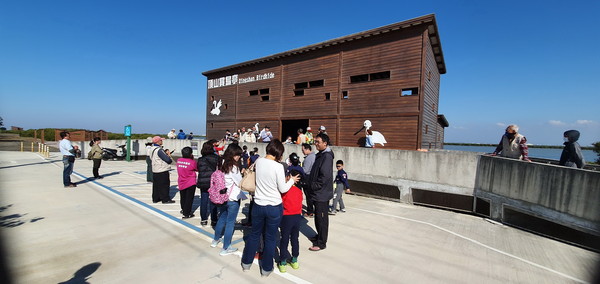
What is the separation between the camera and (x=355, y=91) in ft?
47.6

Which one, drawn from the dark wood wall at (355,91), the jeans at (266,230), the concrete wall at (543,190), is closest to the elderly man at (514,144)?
the concrete wall at (543,190)

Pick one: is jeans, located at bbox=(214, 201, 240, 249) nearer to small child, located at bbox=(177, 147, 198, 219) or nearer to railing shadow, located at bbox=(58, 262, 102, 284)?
railing shadow, located at bbox=(58, 262, 102, 284)

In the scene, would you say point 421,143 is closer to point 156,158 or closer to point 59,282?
point 156,158

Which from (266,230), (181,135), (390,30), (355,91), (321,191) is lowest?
(266,230)

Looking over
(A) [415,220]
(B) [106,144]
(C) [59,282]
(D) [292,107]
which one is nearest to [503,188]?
(A) [415,220]

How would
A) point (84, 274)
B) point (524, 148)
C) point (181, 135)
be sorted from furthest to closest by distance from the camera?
point (181, 135) → point (524, 148) → point (84, 274)

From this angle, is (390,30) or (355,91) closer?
(390,30)

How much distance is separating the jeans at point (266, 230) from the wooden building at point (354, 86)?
11046 millimetres

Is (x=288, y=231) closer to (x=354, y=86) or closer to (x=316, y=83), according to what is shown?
(x=354, y=86)

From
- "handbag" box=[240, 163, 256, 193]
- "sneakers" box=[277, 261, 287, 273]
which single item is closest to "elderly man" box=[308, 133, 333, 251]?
"sneakers" box=[277, 261, 287, 273]


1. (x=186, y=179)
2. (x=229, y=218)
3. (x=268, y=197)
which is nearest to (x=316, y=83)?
(x=186, y=179)

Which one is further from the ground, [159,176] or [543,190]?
[543,190]

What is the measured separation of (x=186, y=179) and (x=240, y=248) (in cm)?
256

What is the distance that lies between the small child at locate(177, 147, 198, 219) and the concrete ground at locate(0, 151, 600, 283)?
0.38 m
